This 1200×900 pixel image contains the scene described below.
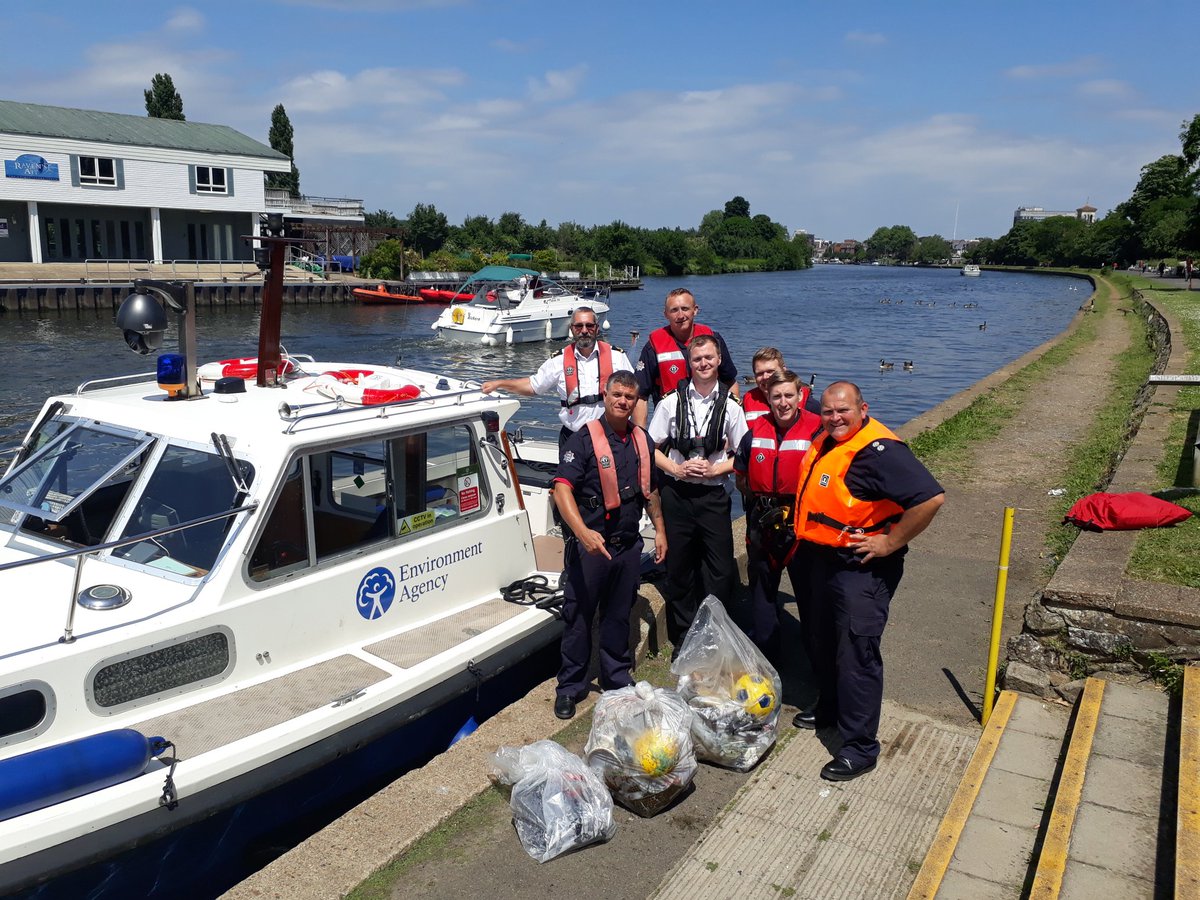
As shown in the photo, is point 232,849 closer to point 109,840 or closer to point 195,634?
point 109,840

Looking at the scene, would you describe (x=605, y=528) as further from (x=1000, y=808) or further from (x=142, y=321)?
(x=142, y=321)

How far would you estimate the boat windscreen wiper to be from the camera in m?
4.71

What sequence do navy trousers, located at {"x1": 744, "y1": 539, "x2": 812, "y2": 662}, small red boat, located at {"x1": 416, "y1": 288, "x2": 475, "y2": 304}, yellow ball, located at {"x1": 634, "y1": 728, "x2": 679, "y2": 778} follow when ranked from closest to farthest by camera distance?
yellow ball, located at {"x1": 634, "y1": 728, "x2": 679, "y2": 778} < navy trousers, located at {"x1": 744, "y1": 539, "x2": 812, "y2": 662} < small red boat, located at {"x1": 416, "y1": 288, "x2": 475, "y2": 304}

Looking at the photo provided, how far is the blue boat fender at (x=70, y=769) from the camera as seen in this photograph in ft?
11.6

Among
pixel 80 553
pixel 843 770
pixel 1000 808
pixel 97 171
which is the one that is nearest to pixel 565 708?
pixel 843 770

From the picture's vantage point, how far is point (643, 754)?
4180 millimetres

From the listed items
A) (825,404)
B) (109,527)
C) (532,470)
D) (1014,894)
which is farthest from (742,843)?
(532,470)

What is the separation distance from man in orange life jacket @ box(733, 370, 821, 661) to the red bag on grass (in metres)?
3.08

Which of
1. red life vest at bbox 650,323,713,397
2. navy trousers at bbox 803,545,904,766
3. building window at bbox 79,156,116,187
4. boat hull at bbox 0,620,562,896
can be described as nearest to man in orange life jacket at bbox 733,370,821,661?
navy trousers at bbox 803,545,904,766

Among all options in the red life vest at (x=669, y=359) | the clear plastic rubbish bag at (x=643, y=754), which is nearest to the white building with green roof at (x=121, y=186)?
the red life vest at (x=669, y=359)

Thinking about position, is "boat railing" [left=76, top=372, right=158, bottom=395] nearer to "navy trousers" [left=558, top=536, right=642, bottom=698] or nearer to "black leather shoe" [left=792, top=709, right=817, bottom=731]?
"navy trousers" [left=558, top=536, right=642, bottom=698]

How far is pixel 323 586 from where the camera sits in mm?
4844

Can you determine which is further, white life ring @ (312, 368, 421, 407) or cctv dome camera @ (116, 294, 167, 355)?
white life ring @ (312, 368, 421, 407)

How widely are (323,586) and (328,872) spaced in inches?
59.6
